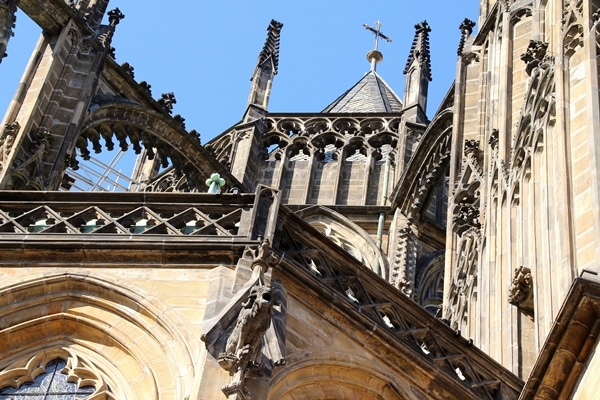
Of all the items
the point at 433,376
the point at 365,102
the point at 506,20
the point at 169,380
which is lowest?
the point at 169,380

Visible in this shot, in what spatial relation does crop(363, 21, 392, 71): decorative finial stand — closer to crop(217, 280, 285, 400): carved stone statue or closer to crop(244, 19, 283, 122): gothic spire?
crop(244, 19, 283, 122): gothic spire

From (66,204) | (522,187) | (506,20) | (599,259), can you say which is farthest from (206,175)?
(599,259)

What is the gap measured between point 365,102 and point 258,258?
21187 millimetres

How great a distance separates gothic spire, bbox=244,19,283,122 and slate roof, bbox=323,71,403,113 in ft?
10.6

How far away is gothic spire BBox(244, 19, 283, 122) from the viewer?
28.8 meters

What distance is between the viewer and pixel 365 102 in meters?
33.5

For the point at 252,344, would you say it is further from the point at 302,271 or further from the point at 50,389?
the point at 50,389

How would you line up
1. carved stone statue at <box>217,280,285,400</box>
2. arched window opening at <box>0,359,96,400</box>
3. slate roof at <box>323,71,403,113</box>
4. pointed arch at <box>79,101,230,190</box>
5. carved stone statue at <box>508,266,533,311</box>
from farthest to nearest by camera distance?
slate roof at <box>323,71,403,113</box> → pointed arch at <box>79,101,230,190</box> → carved stone statue at <box>508,266,533,311</box> → arched window opening at <box>0,359,96,400</box> → carved stone statue at <box>217,280,285,400</box>

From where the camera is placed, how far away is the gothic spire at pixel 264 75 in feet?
94.6

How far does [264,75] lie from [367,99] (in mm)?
4805

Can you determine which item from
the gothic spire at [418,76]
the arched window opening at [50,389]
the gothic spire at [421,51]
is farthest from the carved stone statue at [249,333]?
the gothic spire at [421,51]

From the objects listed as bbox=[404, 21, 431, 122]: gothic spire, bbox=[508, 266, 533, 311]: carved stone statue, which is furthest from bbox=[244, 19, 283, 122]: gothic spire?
bbox=[508, 266, 533, 311]: carved stone statue

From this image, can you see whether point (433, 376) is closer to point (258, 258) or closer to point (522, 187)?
point (258, 258)

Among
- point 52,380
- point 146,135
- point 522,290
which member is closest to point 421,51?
point 146,135
